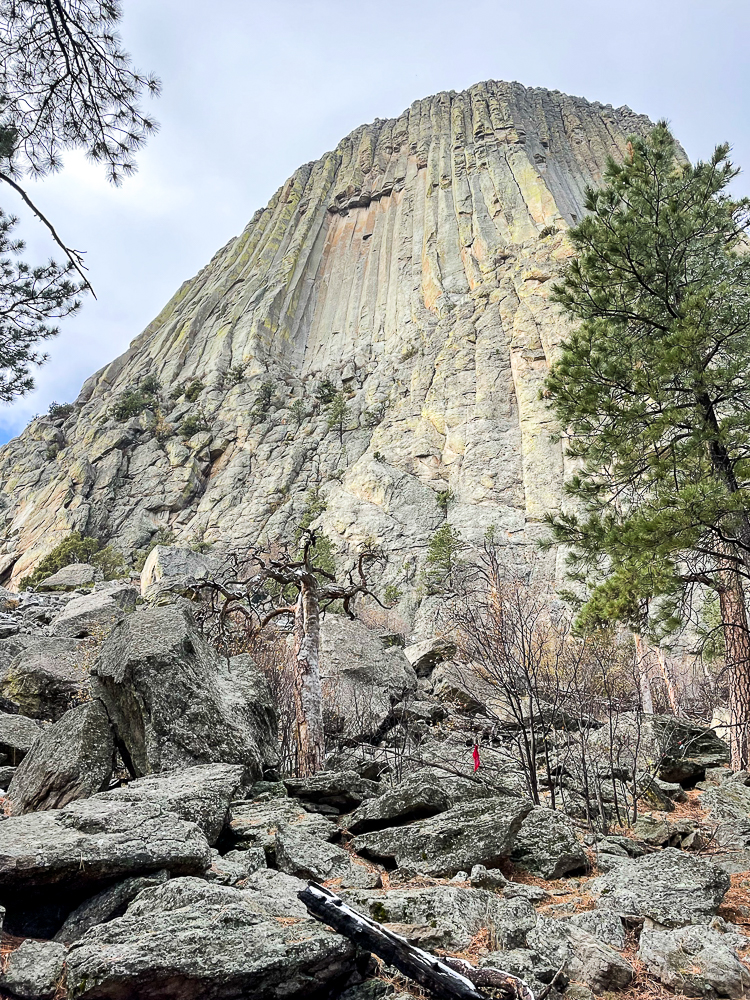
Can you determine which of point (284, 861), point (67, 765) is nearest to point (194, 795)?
point (284, 861)

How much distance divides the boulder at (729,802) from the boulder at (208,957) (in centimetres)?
476

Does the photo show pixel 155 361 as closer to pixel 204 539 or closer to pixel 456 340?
pixel 204 539

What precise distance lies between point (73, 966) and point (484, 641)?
5575mm

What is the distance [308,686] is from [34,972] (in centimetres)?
701

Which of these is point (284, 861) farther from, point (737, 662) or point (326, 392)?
point (326, 392)

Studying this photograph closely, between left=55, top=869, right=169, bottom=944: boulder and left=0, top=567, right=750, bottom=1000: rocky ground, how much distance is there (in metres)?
0.01

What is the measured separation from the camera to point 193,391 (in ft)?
208

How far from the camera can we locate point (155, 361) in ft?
237

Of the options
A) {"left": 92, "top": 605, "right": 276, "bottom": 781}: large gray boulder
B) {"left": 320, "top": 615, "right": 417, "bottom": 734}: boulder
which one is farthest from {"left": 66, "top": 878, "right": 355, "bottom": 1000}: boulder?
{"left": 320, "top": 615, "right": 417, "bottom": 734}: boulder

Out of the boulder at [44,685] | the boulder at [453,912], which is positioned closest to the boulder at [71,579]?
the boulder at [44,685]

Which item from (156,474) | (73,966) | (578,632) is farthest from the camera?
(156,474)

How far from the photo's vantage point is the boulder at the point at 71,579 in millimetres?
34906

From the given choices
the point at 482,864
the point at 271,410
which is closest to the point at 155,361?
the point at 271,410

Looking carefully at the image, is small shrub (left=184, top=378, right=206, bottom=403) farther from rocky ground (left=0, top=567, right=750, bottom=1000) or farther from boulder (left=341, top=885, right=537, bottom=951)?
boulder (left=341, top=885, right=537, bottom=951)
